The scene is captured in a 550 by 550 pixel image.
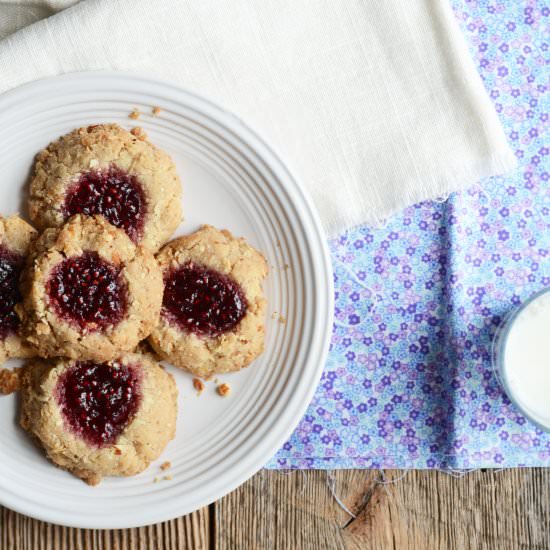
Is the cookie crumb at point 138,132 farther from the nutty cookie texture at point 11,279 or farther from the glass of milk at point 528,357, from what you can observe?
the glass of milk at point 528,357

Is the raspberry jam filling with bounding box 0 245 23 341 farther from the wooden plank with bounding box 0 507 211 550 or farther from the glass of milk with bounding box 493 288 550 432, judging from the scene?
the glass of milk with bounding box 493 288 550 432

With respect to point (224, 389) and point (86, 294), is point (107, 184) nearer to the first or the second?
point (86, 294)

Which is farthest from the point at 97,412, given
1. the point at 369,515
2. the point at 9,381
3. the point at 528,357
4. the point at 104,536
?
the point at 528,357

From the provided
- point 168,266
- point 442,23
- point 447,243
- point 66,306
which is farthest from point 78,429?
point 442,23

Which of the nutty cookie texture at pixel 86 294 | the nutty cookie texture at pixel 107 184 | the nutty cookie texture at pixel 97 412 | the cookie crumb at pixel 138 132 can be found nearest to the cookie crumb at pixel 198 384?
the nutty cookie texture at pixel 97 412

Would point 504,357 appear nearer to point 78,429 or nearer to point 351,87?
point 351,87

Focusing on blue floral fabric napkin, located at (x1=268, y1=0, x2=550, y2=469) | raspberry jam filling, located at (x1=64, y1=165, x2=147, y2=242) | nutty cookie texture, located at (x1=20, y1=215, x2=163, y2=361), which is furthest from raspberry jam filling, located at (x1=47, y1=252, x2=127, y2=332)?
blue floral fabric napkin, located at (x1=268, y1=0, x2=550, y2=469)
